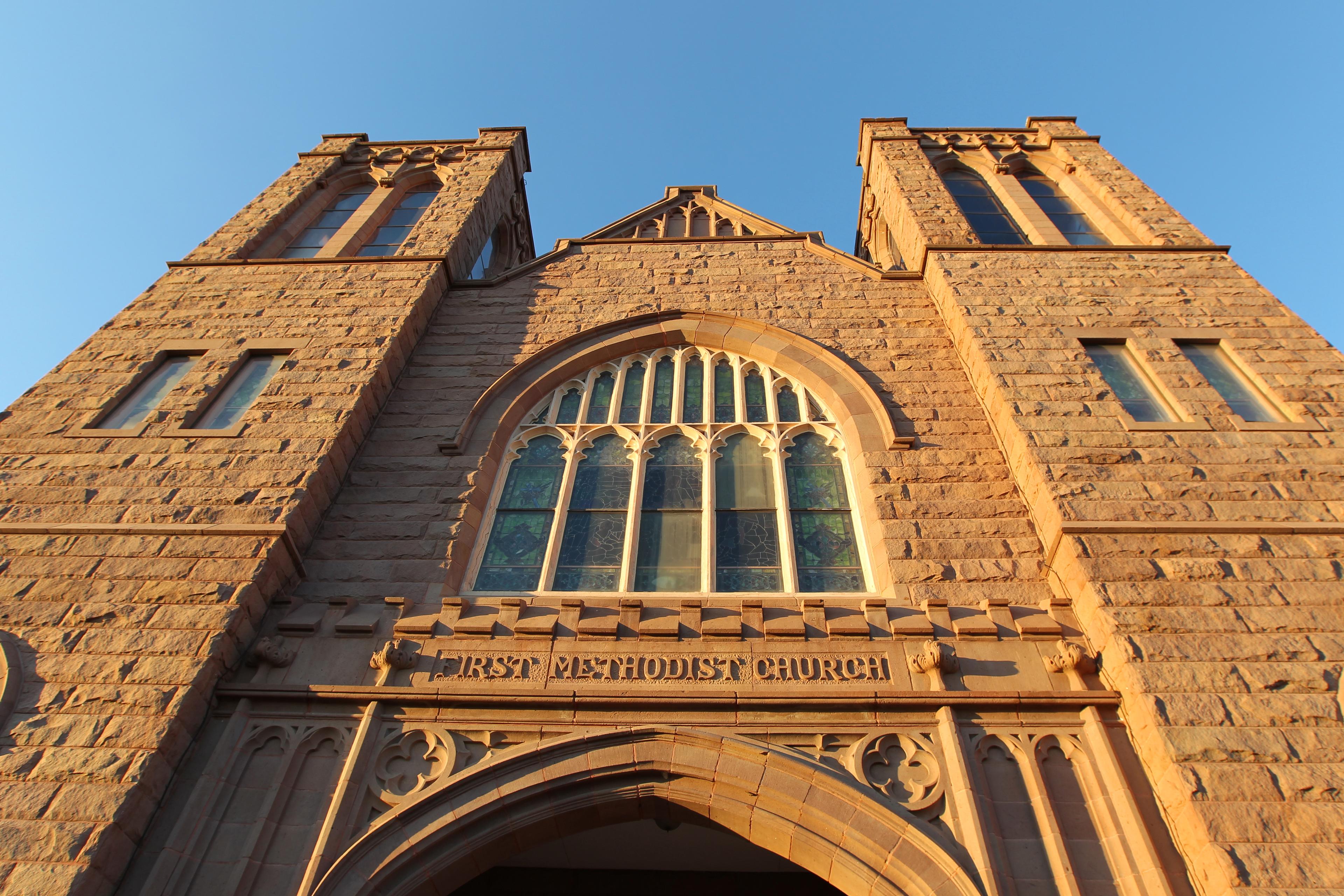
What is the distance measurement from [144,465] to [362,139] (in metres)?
10.5

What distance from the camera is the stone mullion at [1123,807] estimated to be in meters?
4.71

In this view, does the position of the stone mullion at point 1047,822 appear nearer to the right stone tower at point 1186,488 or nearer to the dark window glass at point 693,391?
the right stone tower at point 1186,488

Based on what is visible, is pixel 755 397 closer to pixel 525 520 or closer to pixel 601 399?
pixel 601 399

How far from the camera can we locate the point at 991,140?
15453 mm

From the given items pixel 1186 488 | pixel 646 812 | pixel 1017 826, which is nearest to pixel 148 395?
pixel 646 812

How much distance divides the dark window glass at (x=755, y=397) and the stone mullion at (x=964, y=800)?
4173mm

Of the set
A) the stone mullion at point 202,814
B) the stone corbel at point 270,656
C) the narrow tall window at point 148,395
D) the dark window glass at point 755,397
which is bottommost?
the stone mullion at point 202,814

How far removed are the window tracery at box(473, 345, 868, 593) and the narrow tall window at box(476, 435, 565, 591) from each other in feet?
0.04

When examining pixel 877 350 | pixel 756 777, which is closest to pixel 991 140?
pixel 877 350

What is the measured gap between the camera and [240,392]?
29.2 feet

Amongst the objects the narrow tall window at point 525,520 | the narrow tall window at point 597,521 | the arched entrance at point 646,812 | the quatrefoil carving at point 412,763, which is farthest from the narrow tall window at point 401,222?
the arched entrance at point 646,812

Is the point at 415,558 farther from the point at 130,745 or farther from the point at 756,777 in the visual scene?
the point at 756,777

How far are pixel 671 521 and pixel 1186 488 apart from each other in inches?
168

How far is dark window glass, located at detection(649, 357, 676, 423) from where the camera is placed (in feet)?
30.7
